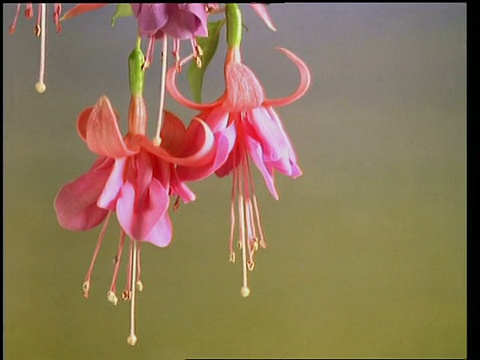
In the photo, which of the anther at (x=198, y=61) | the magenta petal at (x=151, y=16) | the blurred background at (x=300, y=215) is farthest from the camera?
the blurred background at (x=300, y=215)

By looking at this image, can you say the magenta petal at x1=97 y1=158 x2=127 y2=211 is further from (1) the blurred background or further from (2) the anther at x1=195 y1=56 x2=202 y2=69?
(1) the blurred background

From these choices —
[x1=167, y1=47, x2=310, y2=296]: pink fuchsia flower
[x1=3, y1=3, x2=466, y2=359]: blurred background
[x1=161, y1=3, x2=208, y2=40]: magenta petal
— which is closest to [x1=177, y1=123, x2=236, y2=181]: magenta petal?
[x1=167, y1=47, x2=310, y2=296]: pink fuchsia flower

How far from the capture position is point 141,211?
1.90ft

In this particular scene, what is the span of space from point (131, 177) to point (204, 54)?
20cm

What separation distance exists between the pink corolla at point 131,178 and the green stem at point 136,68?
60 mm

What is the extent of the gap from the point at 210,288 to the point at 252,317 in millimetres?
100

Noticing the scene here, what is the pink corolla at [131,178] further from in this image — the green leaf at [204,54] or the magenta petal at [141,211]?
the green leaf at [204,54]

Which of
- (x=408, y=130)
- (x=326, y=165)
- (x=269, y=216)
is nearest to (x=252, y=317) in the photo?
(x=269, y=216)

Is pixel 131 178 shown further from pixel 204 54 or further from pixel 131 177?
pixel 204 54

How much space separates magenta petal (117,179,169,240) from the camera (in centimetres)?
57

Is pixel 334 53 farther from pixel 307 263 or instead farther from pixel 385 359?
pixel 385 359

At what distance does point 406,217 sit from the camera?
1096mm

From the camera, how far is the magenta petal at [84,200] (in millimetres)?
598

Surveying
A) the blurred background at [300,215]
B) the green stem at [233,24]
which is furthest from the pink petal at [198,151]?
the blurred background at [300,215]
